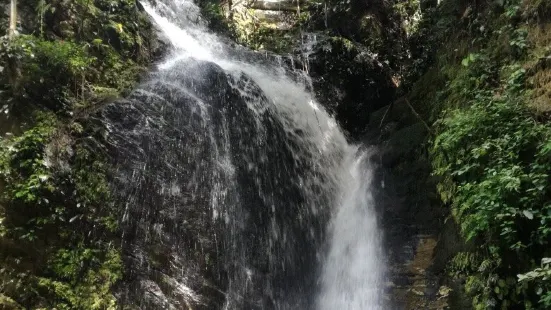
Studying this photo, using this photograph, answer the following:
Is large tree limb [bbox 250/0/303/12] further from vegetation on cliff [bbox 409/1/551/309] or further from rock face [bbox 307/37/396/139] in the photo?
vegetation on cliff [bbox 409/1/551/309]

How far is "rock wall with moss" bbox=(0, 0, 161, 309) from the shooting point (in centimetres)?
523

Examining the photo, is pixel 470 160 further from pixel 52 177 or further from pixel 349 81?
pixel 349 81

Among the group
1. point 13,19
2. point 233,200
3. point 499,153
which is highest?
point 13,19

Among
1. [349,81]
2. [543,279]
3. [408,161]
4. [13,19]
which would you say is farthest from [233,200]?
[349,81]

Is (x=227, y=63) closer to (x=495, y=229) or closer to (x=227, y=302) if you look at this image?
(x=227, y=302)

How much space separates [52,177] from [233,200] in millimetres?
2809

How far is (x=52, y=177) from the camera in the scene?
19.1 feet

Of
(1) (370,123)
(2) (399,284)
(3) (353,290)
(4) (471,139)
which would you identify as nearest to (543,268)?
(4) (471,139)

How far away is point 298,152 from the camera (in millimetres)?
9117

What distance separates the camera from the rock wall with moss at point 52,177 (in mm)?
5227

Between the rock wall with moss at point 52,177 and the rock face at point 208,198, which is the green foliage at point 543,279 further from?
the rock wall with moss at point 52,177

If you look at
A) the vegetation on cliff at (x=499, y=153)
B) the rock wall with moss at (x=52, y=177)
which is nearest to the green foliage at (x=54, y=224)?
the rock wall with moss at (x=52, y=177)

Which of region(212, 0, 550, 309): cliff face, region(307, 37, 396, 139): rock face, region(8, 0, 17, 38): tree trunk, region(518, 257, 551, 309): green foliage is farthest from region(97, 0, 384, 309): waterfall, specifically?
region(518, 257, 551, 309): green foliage

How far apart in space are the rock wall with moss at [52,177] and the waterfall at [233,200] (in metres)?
0.34
